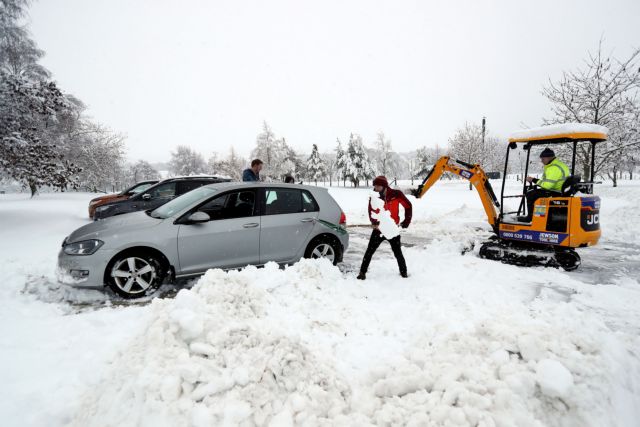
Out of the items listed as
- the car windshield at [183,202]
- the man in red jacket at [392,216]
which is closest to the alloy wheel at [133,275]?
the car windshield at [183,202]

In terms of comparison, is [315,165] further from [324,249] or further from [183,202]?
[183,202]

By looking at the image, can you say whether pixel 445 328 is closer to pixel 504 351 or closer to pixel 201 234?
pixel 504 351

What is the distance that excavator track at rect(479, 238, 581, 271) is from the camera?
6129 mm

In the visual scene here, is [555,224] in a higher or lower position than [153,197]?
lower

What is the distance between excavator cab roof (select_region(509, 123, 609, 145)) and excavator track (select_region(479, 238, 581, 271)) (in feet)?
7.16

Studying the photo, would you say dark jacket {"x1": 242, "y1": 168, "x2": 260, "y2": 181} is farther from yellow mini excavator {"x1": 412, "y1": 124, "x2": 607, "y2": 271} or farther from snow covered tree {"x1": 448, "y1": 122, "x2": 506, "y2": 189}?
snow covered tree {"x1": 448, "y1": 122, "x2": 506, "y2": 189}

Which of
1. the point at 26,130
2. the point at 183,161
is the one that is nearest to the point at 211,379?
the point at 26,130

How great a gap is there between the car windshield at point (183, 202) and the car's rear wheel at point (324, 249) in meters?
1.93

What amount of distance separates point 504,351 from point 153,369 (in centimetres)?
292

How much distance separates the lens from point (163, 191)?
380 inches

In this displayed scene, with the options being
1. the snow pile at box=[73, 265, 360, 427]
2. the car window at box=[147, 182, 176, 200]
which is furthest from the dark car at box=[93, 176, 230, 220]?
the snow pile at box=[73, 265, 360, 427]

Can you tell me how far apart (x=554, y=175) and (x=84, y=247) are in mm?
8257

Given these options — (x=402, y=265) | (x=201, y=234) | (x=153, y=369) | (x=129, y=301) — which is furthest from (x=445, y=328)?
(x=129, y=301)

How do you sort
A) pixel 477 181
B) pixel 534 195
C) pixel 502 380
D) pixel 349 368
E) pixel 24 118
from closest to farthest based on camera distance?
pixel 502 380 < pixel 349 368 < pixel 534 195 < pixel 477 181 < pixel 24 118
